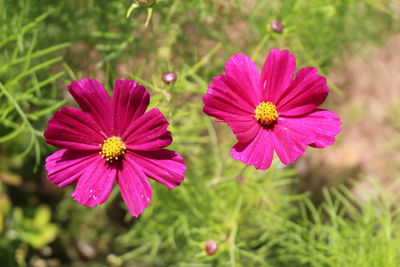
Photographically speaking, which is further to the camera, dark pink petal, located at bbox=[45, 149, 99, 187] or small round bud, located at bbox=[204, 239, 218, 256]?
small round bud, located at bbox=[204, 239, 218, 256]

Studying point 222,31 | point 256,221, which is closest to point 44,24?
point 222,31

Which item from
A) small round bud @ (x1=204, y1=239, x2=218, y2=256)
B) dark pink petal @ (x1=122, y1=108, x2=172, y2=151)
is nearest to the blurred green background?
small round bud @ (x1=204, y1=239, x2=218, y2=256)

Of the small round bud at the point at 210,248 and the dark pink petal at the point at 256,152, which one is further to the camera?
the small round bud at the point at 210,248

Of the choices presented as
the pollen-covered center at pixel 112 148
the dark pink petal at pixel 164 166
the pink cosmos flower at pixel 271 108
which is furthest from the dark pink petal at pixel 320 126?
the pollen-covered center at pixel 112 148

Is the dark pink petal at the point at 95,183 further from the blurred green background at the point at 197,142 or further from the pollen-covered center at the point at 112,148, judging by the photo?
the blurred green background at the point at 197,142

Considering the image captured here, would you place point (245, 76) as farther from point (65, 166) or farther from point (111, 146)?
point (65, 166)

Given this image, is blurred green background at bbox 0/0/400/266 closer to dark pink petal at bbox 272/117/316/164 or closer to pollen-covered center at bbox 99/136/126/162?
pollen-covered center at bbox 99/136/126/162
